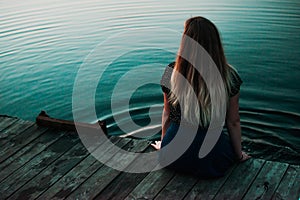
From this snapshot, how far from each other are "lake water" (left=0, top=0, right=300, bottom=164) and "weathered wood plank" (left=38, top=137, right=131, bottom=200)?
2242mm

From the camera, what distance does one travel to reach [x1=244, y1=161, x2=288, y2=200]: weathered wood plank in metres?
3.28

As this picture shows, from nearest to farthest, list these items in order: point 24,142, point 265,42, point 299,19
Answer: point 24,142, point 265,42, point 299,19

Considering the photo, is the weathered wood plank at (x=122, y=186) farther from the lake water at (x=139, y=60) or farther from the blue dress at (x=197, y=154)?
the lake water at (x=139, y=60)

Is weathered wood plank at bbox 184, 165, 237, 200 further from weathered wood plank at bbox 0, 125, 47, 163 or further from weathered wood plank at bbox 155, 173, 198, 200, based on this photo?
weathered wood plank at bbox 0, 125, 47, 163

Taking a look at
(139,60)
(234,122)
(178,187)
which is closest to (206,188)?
(178,187)

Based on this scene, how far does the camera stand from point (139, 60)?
1004 centimetres

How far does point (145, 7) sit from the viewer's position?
56.7 ft

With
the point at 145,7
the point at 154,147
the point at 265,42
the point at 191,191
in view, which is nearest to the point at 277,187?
the point at 191,191

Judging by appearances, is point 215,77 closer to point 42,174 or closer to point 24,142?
point 42,174

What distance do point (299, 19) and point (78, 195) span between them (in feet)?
38.8

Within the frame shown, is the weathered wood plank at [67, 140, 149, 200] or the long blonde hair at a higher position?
the long blonde hair

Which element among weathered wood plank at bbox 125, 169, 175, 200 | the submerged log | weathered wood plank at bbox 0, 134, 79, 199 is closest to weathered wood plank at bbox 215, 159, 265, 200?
weathered wood plank at bbox 125, 169, 175, 200

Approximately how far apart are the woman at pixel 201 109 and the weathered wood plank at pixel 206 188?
2.2 inches

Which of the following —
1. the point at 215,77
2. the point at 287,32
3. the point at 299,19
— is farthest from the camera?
the point at 299,19
